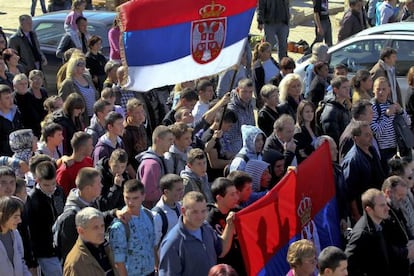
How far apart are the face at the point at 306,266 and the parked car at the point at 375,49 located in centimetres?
773

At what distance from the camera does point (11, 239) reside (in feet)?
25.9

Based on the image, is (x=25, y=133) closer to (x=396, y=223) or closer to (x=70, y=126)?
(x=70, y=126)

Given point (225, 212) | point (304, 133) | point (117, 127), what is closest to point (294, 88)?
point (304, 133)

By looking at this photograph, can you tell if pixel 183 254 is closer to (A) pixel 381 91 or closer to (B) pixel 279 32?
(A) pixel 381 91

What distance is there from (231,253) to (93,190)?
1.29m

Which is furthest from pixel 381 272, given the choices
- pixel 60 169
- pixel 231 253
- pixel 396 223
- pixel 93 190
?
pixel 60 169

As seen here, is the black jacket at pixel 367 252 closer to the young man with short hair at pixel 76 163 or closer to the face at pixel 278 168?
the face at pixel 278 168

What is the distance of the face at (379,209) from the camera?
837 cm

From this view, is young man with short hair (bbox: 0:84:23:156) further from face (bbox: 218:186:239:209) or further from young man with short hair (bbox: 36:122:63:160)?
face (bbox: 218:186:239:209)

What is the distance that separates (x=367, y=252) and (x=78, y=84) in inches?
227

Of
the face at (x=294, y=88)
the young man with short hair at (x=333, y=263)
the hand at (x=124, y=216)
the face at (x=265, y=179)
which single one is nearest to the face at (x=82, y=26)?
the face at (x=294, y=88)

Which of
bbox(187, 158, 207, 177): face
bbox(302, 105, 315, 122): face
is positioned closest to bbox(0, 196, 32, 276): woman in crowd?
bbox(187, 158, 207, 177): face

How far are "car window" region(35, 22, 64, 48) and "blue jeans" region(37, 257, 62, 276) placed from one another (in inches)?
370

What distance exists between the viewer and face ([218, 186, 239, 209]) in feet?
27.1
